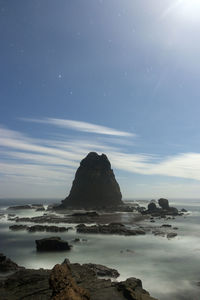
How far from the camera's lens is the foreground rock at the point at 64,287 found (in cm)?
1446

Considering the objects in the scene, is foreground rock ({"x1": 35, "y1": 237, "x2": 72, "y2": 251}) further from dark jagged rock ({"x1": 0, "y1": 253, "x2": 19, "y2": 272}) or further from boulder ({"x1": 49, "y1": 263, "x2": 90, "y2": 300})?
boulder ({"x1": 49, "y1": 263, "x2": 90, "y2": 300})

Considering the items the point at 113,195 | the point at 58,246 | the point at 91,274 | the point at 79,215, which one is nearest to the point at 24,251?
the point at 58,246

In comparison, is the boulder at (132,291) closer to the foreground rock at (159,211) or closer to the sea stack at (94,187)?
the foreground rock at (159,211)

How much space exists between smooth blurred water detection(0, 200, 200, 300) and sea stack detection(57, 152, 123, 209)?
11459 cm

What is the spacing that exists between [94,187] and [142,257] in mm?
139597

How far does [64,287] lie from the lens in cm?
1427

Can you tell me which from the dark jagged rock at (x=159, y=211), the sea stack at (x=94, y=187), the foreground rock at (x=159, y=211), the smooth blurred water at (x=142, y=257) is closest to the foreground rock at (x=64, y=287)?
the smooth blurred water at (x=142, y=257)

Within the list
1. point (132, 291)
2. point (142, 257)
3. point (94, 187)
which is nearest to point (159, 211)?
point (94, 187)

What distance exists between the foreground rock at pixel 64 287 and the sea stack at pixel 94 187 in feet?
479

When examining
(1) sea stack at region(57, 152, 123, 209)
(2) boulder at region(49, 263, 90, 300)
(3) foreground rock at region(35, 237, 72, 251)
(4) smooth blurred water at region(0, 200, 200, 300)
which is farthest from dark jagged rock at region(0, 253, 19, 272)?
(1) sea stack at region(57, 152, 123, 209)

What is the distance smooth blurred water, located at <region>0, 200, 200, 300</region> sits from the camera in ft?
93.3

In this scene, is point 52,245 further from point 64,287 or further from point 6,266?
point 64,287

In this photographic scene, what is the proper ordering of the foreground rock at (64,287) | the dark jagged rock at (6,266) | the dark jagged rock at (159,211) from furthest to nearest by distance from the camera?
1. the dark jagged rock at (159,211)
2. the dark jagged rock at (6,266)
3. the foreground rock at (64,287)

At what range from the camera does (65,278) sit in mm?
14945
